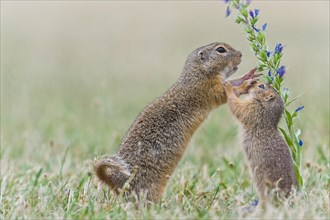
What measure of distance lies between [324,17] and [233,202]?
14868 mm

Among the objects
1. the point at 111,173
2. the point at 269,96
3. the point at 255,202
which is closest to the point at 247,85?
the point at 269,96

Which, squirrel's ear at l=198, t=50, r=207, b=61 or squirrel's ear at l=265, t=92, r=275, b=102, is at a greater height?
squirrel's ear at l=198, t=50, r=207, b=61

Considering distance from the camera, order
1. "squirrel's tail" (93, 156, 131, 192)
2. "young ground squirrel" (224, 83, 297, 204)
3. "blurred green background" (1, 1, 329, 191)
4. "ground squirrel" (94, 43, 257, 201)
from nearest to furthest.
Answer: "young ground squirrel" (224, 83, 297, 204), "squirrel's tail" (93, 156, 131, 192), "ground squirrel" (94, 43, 257, 201), "blurred green background" (1, 1, 329, 191)

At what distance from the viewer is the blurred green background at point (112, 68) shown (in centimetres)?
929

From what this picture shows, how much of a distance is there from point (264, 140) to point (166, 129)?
85cm

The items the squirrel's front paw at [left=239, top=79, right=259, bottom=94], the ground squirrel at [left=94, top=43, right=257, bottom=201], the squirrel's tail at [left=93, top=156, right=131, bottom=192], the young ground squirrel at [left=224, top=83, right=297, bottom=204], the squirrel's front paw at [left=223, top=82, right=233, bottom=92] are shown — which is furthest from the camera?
the squirrel's front paw at [left=223, top=82, right=233, bottom=92]

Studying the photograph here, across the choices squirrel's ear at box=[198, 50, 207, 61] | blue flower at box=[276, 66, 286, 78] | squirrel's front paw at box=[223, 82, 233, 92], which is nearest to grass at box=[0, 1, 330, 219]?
squirrel's front paw at box=[223, 82, 233, 92]

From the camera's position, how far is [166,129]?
6566 mm

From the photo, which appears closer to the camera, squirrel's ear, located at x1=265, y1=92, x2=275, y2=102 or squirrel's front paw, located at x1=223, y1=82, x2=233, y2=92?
squirrel's ear, located at x1=265, y1=92, x2=275, y2=102

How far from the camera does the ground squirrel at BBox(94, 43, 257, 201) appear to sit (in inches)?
248

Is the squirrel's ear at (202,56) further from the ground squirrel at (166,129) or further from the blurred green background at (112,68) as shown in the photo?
the blurred green background at (112,68)

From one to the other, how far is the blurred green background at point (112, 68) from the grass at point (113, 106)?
28 millimetres

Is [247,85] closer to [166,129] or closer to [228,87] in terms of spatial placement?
[228,87]

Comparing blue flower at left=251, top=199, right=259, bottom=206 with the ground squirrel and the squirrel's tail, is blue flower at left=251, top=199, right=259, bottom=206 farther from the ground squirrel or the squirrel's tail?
the squirrel's tail
